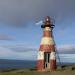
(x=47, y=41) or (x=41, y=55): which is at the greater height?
(x=47, y=41)

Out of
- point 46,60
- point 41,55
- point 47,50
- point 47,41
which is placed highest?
point 47,41

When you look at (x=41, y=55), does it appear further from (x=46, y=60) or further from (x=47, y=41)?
(x=47, y=41)

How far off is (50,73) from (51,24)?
3.51 metres

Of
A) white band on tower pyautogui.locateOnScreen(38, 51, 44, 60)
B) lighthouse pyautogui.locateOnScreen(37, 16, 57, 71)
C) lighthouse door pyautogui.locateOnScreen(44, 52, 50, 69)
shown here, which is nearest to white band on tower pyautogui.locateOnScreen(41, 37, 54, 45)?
lighthouse pyautogui.locateOnScreen(37, 16, 57, 71)

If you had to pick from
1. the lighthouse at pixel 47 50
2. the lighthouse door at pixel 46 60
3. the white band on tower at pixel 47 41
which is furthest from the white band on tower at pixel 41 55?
the white band on tower at pixel 47 41

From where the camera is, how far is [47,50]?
23.0 metres

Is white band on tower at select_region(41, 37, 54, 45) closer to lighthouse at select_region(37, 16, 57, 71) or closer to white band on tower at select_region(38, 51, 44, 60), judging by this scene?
lighthouse at select_region(37, 16, 57, 71)

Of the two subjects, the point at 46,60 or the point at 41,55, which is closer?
the point at 41,55

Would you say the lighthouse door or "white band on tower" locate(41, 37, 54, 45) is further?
the lighthouse door

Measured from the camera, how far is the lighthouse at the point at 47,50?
2302 centimetres

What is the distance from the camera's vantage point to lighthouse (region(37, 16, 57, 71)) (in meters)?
23.0

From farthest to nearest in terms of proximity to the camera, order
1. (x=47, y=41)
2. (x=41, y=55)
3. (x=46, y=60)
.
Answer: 1. (x=46, y=60)
2. (x=41, y=55)
3. (x=47, y=41)

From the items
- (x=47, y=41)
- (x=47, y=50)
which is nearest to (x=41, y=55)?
(x=47, y=50)

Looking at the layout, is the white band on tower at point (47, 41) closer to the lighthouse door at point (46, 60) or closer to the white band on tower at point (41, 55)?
the white band on tower at point (41, 55)
